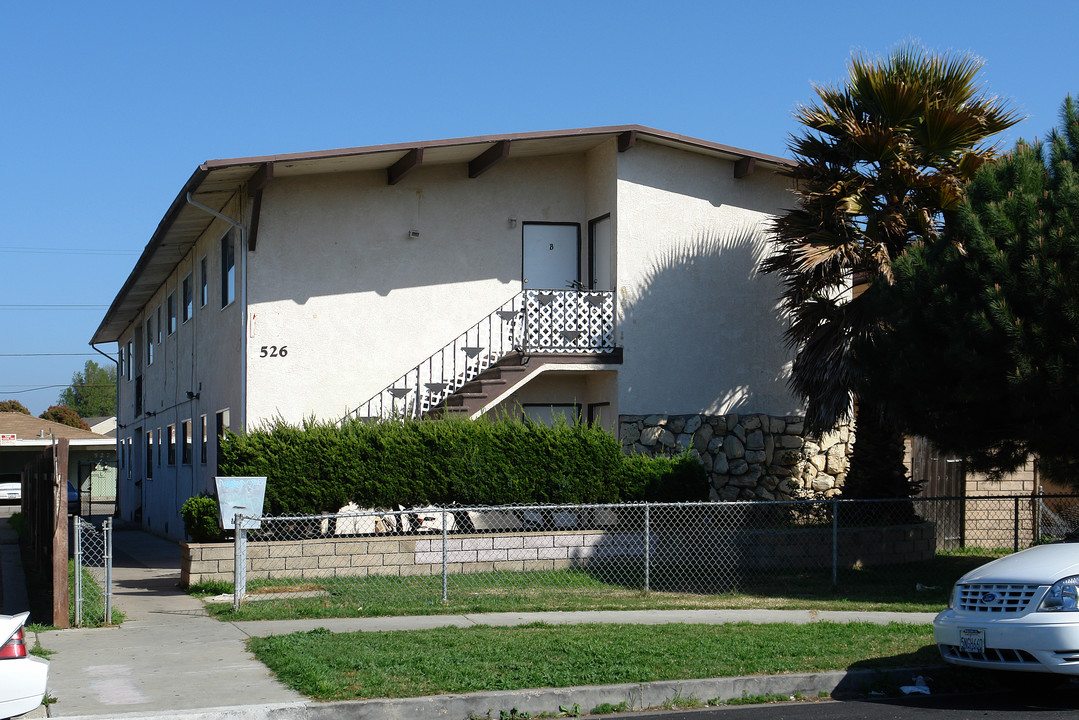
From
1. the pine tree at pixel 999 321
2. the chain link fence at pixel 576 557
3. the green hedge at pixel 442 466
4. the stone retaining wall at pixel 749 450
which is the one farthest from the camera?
the stone retaining wall at pixel 749 450

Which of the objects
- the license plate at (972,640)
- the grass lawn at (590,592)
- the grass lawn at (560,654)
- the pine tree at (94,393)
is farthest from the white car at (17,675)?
the pine tree at (94,393)

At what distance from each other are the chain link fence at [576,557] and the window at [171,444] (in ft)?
33.5

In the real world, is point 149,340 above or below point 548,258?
below

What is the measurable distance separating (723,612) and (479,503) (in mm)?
4454

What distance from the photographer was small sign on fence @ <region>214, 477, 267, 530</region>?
13297mm

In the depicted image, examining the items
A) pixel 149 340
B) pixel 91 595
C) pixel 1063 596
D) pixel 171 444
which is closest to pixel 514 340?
pixel 91 595

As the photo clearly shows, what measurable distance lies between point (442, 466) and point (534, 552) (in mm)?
1742

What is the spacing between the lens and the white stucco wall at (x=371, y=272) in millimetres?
17812

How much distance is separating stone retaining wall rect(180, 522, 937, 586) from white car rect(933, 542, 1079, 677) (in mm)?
6898

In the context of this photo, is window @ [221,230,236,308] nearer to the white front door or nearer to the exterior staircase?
the exterior staircase

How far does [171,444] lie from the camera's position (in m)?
25.7

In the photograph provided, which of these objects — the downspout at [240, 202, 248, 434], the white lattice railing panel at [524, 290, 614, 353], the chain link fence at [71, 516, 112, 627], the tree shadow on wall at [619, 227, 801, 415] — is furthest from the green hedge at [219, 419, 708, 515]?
the tree shadow on wall at [619, 227, 801, 415]

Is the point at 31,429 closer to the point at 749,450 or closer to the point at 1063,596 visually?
the point at 749,450

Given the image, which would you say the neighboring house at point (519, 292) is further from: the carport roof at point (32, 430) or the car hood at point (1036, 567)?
the carport roof at point (32, 430)
